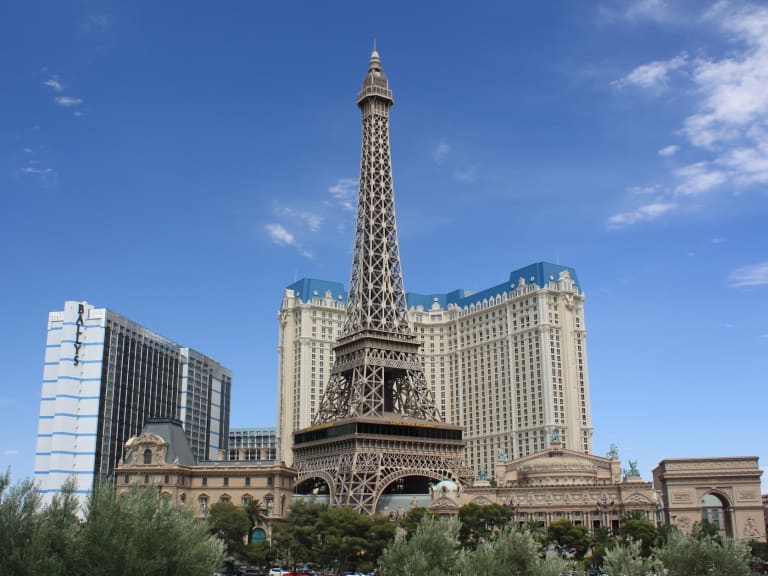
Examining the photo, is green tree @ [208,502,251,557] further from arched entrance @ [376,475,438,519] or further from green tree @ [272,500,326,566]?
arched entrance @ [376,475,438,519]

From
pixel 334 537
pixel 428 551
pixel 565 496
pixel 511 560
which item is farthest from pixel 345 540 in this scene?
pixel 565 496

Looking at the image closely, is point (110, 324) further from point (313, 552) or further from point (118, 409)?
point (313, 552)

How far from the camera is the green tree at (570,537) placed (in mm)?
110875

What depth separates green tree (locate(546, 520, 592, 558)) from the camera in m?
111

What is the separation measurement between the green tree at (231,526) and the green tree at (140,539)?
175 ft

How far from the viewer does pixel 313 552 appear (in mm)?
105438

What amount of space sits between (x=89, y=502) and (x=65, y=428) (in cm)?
13277

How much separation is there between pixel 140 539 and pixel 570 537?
7187 centimetres

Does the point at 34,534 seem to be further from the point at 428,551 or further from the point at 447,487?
the point at 447,487

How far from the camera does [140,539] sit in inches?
2131

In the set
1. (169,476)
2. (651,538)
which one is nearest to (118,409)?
(169,476)

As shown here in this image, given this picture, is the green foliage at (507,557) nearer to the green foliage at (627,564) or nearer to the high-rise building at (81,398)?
the green foliage at (627,564)

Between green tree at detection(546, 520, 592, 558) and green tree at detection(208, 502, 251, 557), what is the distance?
41335mm

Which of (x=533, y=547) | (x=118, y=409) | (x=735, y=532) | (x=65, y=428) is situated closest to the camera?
(x=533, y=547)
